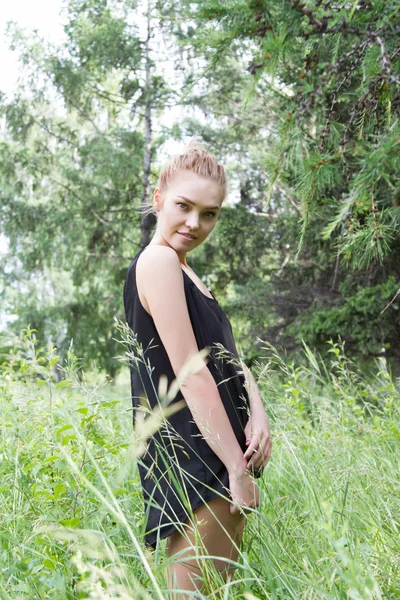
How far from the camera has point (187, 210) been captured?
1953 mm

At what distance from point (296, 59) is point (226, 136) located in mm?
6447

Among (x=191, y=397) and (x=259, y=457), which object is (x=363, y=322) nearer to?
(x=259, y=457)

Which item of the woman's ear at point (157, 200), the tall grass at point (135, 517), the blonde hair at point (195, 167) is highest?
the blonde hair at point (195, 167)

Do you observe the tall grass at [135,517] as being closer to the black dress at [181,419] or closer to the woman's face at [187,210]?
the black dress at [181,419]

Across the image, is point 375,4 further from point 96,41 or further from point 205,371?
point 96,41

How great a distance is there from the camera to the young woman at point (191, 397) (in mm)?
1664

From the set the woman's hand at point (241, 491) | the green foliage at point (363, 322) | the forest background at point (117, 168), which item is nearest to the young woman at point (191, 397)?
the woman's hand at point (241, 491)

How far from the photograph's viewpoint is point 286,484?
9.82 ft

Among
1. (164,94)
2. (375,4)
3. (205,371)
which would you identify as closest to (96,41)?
(164,94)

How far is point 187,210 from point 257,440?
0.76 metres

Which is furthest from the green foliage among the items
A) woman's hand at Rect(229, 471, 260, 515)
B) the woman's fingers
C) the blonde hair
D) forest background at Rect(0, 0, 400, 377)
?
woman's hand at Rect(229, 471, 260, 515)

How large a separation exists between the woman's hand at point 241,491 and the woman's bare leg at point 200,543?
45mm

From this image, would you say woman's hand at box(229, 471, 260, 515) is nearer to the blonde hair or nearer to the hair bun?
the blonde hair

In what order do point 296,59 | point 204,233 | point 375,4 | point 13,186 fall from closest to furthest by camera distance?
point 204,233, point 375,4, point 296,59, point 13,186
